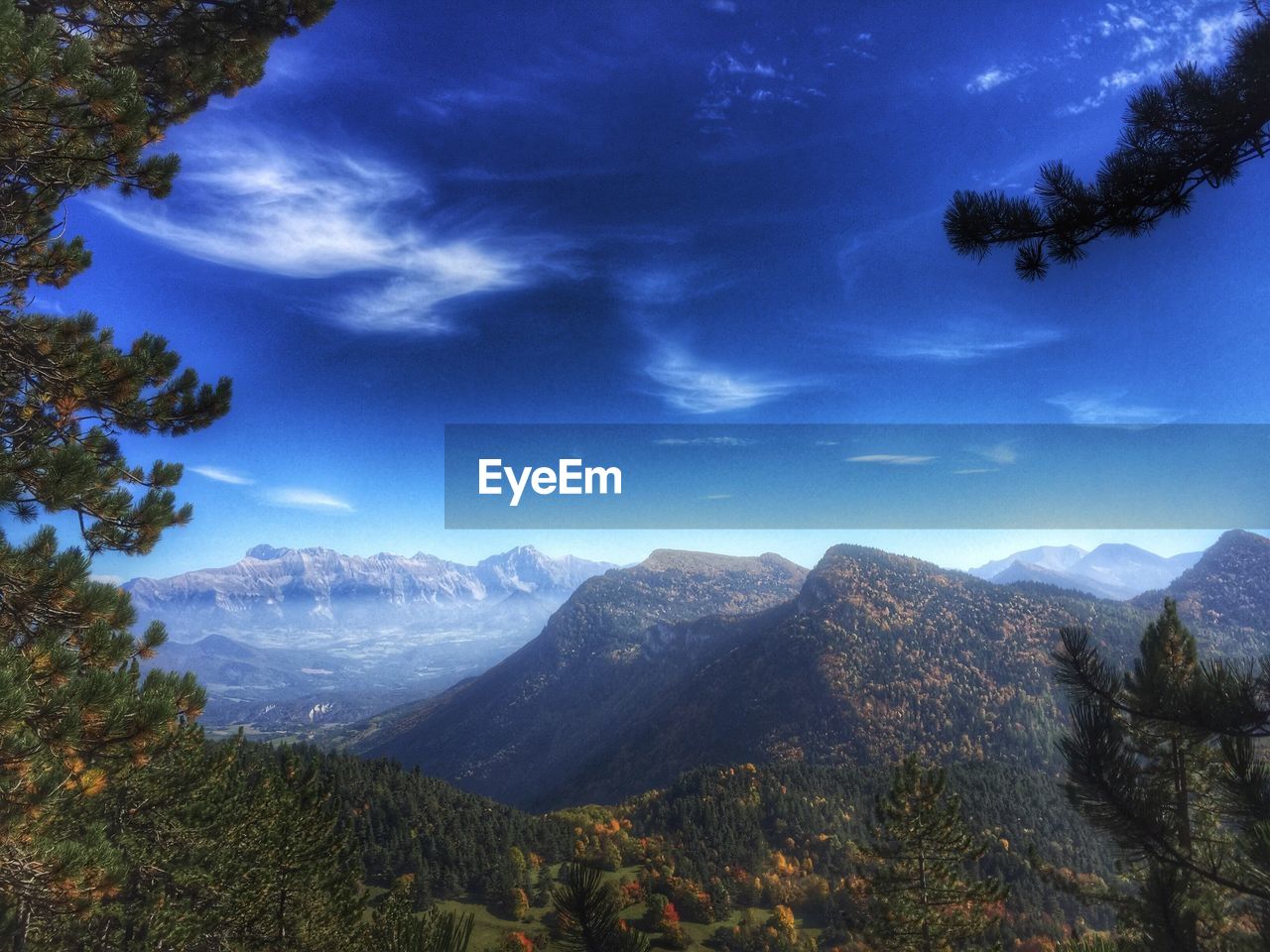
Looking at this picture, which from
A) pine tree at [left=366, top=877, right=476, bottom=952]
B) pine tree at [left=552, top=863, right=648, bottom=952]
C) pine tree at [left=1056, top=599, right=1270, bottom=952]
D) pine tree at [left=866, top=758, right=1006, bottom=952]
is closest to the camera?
pine tree at [left=552, top=863, right=648, bottom=952]

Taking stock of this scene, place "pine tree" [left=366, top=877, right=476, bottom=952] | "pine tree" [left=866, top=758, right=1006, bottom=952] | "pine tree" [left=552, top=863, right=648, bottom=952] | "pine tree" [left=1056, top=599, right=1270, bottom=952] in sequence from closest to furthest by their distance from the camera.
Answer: "pine tree" [left=552, top=863, right=648, bottom=952] < "pine tree" [left=366, top=877, right=476, bottom=952] < "pine tree" [left=1056, top=599, right=1270, bottom=952] < "pine tree" [left=866, top=758, right=1006, bottom=952]

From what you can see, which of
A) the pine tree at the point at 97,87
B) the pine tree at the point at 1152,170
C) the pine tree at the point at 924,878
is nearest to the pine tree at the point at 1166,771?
the pine tree at the point at 1152,170

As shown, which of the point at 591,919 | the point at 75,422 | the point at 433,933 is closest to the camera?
the point at 591,919

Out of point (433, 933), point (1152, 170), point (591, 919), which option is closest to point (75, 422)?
point (433, 933)

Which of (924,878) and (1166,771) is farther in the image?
(924,878)

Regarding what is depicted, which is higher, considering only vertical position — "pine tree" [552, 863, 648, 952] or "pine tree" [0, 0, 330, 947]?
"pine tree" [0, 0, 330, 947]

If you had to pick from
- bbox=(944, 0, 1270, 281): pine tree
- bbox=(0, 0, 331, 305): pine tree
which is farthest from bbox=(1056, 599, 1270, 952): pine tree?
bbox=(0, 0, 331, 305): pine tree

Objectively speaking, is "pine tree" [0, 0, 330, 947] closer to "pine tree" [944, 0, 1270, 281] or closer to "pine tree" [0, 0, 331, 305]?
"pine tree" [0, 0, 331, 305]

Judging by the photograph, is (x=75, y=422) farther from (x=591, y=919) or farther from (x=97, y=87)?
(x=591, y=919)

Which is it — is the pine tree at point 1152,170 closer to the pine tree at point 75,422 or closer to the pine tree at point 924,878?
the pine tree at point 75,422
